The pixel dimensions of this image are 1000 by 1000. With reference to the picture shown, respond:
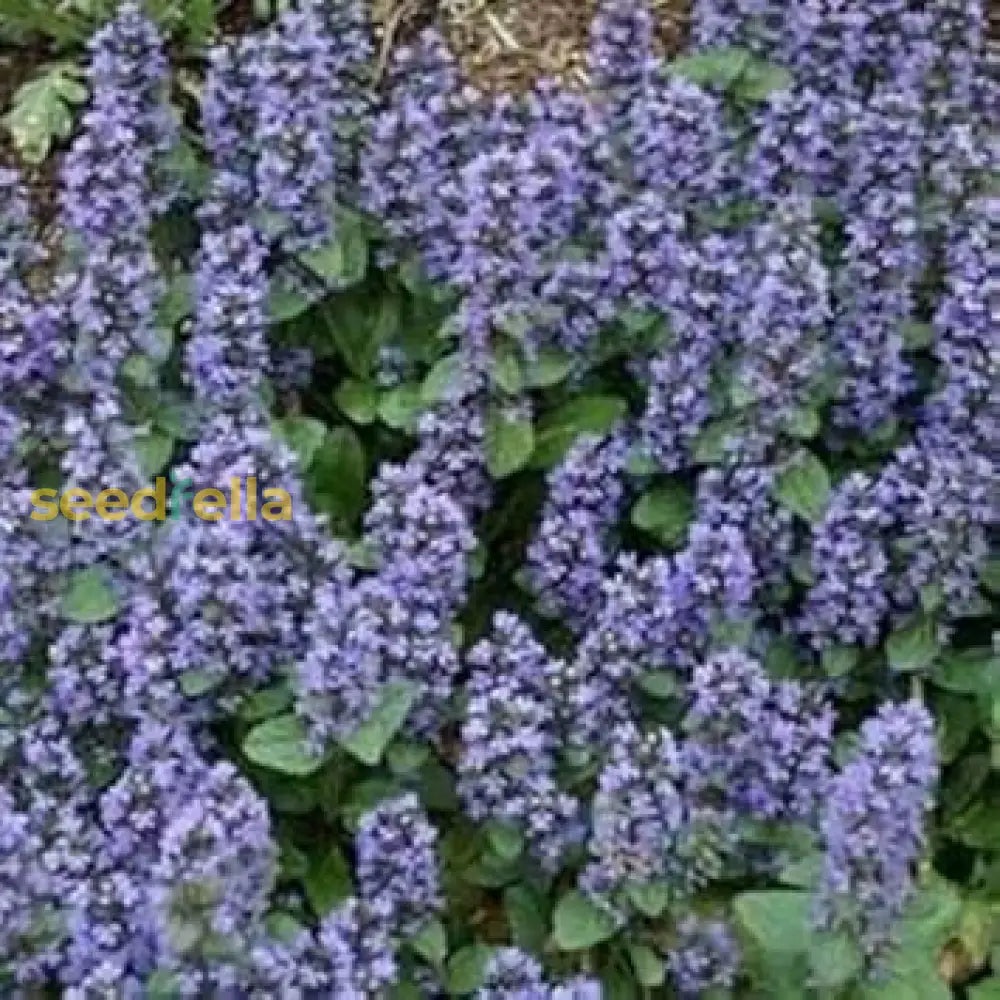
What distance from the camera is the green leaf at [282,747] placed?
12.5ft

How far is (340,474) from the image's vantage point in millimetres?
4535

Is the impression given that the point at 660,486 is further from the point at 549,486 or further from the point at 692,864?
the point at 692,864

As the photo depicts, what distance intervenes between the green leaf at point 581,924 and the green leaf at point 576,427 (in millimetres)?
888

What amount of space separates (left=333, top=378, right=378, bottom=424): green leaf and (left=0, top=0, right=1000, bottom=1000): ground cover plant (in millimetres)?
27

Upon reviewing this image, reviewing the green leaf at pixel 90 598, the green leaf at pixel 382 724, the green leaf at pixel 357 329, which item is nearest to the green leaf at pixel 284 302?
the green leaf at pixel 357 329

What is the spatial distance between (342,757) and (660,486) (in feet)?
2.44

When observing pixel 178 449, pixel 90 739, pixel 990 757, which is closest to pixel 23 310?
pixel 178 449

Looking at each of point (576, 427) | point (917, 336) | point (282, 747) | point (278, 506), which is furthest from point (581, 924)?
point (917, 336)

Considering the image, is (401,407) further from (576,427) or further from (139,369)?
(139,369)

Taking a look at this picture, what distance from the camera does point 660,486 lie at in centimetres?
436

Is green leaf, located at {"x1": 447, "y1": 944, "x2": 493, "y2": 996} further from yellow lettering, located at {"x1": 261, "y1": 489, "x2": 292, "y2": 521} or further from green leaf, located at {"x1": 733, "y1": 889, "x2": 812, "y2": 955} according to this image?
yellow lettering, located at {"x1": 261, "y1": 489, "x2": 292, "y2": 521}

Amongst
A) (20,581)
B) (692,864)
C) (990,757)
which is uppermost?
(20,581)

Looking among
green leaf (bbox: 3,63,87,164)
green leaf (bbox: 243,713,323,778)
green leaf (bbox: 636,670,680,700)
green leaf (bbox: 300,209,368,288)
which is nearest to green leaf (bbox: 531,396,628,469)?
green leaf (bbox: 300,209,368,288)

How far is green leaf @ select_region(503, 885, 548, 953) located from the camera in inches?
154
